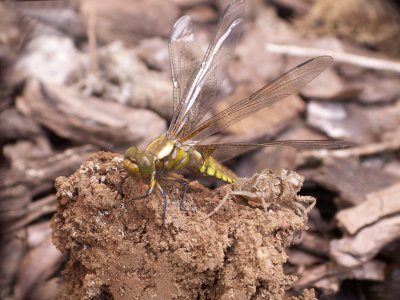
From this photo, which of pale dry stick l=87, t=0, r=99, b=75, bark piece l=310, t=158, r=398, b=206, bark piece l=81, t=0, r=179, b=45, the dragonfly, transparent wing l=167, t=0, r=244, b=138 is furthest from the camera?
bark piece l=81, t=0, r=179, b=45

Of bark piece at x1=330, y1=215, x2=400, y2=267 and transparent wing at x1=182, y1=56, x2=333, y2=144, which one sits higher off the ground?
transparent wing at x1=182, y1=56, x2=333, y2=144

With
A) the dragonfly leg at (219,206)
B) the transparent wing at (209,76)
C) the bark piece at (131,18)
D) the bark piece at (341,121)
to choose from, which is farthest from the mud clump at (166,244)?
the bark piece at (131,18)

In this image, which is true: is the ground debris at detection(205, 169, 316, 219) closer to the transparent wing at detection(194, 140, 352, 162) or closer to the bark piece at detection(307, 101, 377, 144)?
the transparent wing at detection(194, 140, 352, 162)

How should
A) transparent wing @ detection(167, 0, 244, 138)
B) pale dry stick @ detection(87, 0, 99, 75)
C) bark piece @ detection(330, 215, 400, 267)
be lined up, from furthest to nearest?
pale dry stick @ detection(87, 0, 99, 75)
bark piece @ detection(330, 215, 400, 267)
transparent wing @ detection(167, 0, 244, 138)

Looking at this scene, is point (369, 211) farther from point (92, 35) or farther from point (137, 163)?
point (92, 35)

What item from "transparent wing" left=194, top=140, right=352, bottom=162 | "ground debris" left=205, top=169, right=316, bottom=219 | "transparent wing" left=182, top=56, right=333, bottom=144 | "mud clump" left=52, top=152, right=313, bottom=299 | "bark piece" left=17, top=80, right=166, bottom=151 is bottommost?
"mud clump" left=52, top=152, right=313, bottom=299

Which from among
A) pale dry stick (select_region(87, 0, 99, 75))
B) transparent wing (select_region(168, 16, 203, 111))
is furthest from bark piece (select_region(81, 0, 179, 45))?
transparent wing (select_region(168, 16, 203, 111))

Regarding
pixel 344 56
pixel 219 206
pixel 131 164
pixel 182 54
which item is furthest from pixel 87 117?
pixel 344 56
